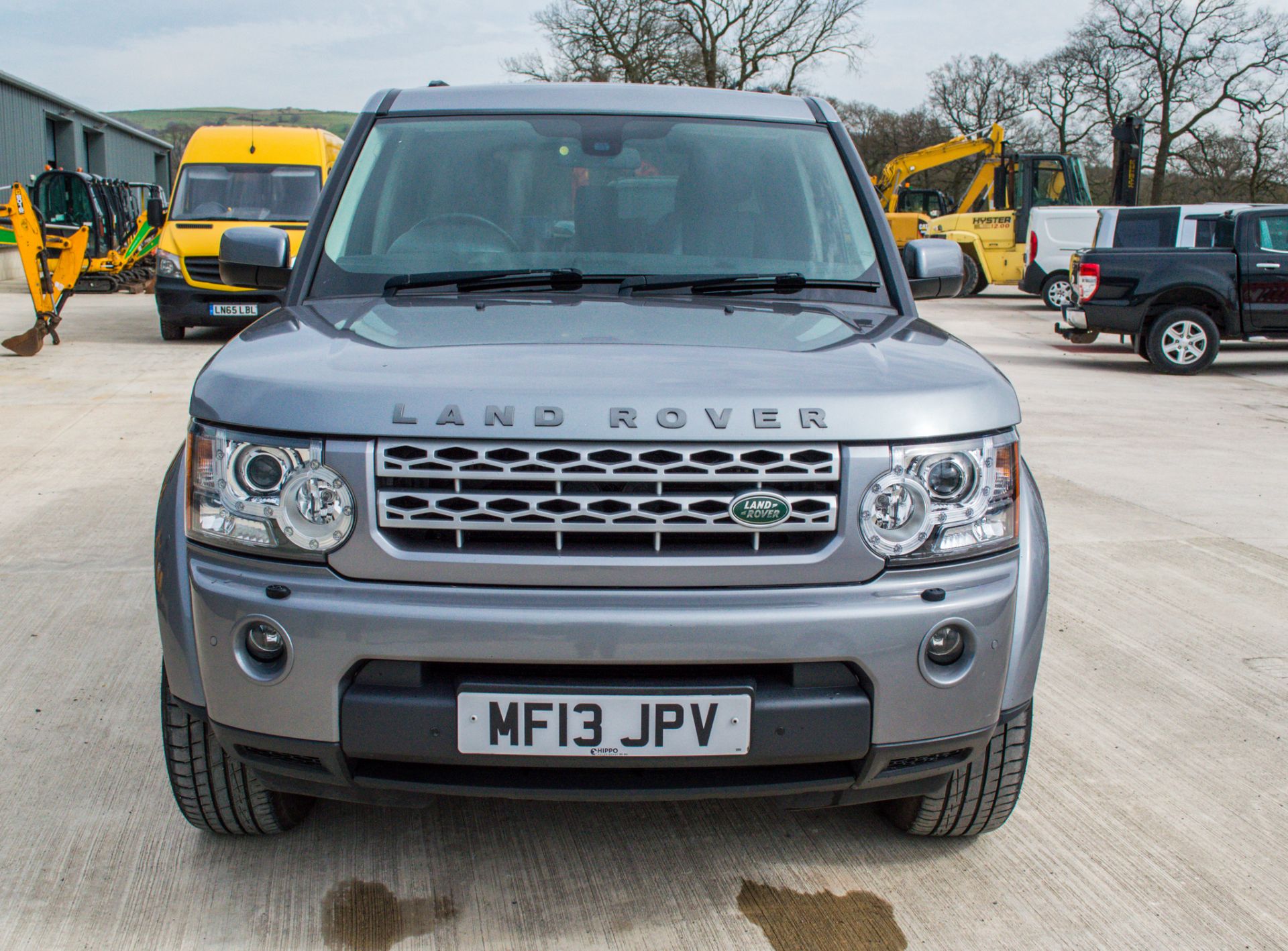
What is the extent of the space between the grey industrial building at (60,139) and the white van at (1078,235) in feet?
82.5

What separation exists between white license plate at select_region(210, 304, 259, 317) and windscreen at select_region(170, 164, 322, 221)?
1.28 metres

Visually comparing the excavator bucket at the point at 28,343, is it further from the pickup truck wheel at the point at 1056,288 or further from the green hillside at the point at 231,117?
the green hillside at the point at 231,117

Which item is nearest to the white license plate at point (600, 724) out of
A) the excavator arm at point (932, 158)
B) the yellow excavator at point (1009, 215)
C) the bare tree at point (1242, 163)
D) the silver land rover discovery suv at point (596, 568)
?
the silver land rover discovery suv at point (596, 568)

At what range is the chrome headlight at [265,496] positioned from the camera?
2.15m

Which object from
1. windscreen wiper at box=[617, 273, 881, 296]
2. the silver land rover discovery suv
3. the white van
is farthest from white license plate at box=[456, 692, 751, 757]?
the white van

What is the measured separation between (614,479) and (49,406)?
8617 millimetres

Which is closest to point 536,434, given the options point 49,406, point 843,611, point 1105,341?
point 843,611

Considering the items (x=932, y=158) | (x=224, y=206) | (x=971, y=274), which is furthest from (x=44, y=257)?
(x=932, y=158)

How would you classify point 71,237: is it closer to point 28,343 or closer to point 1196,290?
point 28,343

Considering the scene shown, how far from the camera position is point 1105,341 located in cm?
1733

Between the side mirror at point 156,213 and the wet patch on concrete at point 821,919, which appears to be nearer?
the wet patch on concrete at point 821,919

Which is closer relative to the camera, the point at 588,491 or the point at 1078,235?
the point at 588,491

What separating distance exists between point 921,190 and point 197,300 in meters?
19.1

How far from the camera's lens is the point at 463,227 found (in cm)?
325
